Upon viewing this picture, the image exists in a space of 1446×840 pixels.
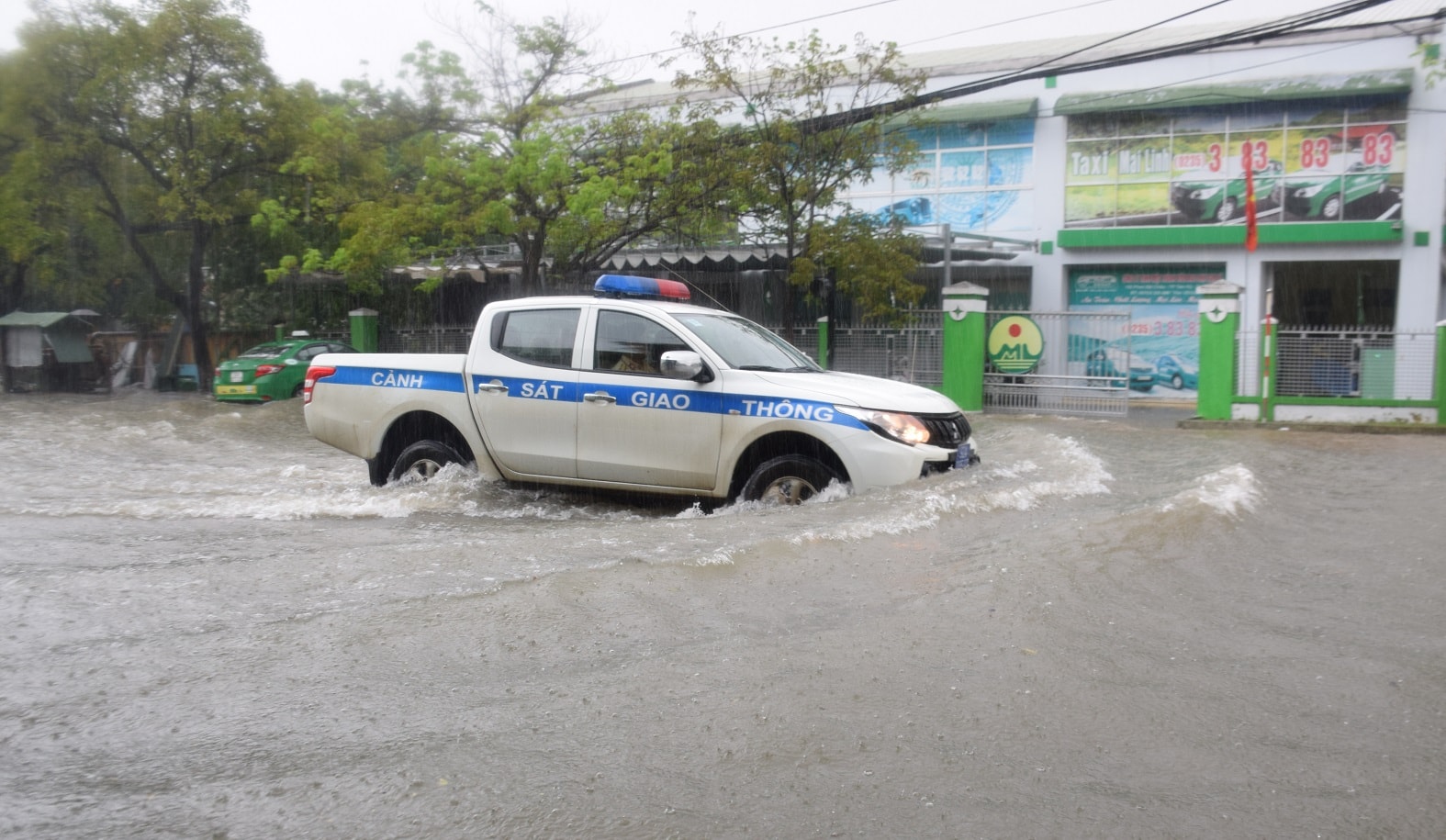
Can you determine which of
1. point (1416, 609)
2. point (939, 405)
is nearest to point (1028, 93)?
point (939, 405)

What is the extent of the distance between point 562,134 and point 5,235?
14.0 metres

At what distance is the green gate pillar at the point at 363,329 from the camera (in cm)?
2447

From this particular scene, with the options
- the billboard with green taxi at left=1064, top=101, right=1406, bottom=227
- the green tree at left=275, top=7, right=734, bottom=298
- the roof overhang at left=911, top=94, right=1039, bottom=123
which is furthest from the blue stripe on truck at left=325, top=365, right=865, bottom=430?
the billboard with green taxi at left=1064, top=101, right=1406, bottom=227

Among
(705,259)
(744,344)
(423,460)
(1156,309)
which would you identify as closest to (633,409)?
(744,344)

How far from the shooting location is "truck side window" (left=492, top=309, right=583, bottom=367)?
26.8ft

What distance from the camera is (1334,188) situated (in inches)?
910

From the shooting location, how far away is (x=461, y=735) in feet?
12.3

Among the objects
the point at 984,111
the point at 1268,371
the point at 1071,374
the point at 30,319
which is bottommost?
the point at 1071,374

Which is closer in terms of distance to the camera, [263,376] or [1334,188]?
[263,376]

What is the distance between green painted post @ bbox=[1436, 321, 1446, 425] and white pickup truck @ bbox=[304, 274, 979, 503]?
9860mm

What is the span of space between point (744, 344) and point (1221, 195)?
62.8ft

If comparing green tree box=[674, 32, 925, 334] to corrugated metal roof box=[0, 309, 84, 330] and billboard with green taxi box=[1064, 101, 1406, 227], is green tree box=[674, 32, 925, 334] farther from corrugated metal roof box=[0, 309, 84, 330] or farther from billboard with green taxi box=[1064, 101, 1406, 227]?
corrugated metal roof box=[0, 309, 84, 330]

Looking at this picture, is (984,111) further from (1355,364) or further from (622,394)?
(622,394)

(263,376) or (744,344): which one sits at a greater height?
(744,344)
